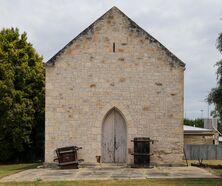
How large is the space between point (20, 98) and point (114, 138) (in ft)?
35.3

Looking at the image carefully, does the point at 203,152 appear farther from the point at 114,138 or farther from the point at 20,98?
the point at 20,98

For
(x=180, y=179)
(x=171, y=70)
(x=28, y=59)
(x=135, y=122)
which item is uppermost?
(x=28, y=59)

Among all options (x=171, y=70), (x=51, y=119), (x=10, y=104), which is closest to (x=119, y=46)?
(x=171, y=70)

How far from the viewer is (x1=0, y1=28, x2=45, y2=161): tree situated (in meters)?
29.8

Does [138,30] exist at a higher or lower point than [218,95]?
higher

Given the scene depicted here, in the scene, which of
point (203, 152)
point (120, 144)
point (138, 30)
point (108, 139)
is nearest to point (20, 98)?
point (108, 139)

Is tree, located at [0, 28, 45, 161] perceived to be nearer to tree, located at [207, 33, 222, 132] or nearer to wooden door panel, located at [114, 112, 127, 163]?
wooden door panel, located at [114, 112, 127, 163]

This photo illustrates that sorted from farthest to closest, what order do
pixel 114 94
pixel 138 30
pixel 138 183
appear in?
pixel 138 30, pixel 114 94, pixel 138 183

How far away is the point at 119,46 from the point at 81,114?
3833mm

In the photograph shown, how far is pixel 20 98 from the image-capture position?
1208 inches

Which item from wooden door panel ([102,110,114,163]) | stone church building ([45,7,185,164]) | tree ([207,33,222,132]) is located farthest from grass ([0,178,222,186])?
wooden door panel ([102,110,114,163])

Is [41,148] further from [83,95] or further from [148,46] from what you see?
[148,46]

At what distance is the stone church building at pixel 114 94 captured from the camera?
856 inches

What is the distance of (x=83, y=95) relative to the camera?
21.9 m
